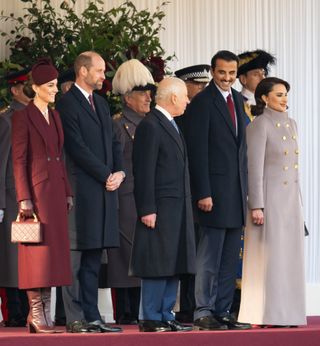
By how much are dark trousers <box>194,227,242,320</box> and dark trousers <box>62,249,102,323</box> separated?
0.60 m

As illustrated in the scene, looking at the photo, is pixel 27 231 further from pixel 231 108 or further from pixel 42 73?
pixel 231 108

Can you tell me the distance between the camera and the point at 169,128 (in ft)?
27.4

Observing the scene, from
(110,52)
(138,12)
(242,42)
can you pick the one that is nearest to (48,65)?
(110,52)

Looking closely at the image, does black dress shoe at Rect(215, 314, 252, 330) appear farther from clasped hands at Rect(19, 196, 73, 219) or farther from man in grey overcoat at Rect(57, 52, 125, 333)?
clasped hands at Rect(19, 196, 73, 219)

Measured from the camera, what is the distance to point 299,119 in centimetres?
1261

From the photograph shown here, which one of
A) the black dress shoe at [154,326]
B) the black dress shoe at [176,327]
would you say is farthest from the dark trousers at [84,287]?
the black dress shoe at [176,327]

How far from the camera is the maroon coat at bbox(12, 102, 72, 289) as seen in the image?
8.05 m

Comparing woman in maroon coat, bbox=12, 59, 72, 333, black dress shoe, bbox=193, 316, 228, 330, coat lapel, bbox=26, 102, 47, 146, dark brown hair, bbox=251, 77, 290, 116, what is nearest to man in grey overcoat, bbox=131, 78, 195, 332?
black dress shoe, bbox=193, 316, 228, 330

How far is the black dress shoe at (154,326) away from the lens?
8.20 m

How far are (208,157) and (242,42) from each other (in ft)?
12.7

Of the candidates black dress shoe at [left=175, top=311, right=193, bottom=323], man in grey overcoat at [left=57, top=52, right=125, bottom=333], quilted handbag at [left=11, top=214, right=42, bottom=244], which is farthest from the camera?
black dress shoe at [left=175, top=311, right=193, bottom=323]

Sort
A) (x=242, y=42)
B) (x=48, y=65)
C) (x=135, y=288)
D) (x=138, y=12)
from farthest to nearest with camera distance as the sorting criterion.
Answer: (x=242, y=42) < (x=138, y=12) < (x=135, y=288) < (x=48, y=65)

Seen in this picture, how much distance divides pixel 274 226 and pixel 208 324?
819 mm

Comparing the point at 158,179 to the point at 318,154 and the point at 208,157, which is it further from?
the point at 318,154
